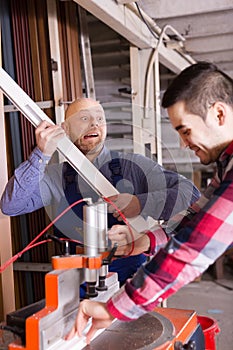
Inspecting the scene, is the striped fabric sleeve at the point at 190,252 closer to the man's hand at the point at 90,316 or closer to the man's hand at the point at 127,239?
the man's hand at the point at 90,316

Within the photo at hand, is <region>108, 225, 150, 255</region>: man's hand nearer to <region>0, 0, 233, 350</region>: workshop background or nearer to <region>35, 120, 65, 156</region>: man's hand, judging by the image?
<region>35, 120, 65, 156</region>: man's hand

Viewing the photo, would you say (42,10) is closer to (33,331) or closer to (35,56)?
(35,56)

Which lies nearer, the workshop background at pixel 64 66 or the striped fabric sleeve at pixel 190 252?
the striped fabric sleeve at pixel 190 252

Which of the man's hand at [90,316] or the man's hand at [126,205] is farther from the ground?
the man's hand at [126,205]

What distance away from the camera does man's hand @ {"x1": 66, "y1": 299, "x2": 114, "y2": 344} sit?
97 cm

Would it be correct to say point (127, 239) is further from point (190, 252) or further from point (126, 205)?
point (190, 252)

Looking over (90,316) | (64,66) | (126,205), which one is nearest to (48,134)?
(126,205)

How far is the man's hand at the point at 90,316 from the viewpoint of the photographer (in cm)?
97

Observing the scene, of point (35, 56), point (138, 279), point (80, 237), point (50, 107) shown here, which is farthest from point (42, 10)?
point (138, 279)

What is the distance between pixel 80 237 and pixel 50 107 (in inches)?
33.5

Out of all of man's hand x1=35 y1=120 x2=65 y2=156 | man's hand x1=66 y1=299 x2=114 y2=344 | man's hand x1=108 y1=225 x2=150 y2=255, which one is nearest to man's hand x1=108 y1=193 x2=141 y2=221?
man's hand x1=108 y1=225 x2=150 y2=255

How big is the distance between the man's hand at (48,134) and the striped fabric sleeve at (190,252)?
51 centimetres

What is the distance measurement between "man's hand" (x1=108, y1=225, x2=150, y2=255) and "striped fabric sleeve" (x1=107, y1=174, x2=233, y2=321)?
25 cm

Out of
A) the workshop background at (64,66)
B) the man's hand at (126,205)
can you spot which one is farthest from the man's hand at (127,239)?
the workshop background at (64,66)
